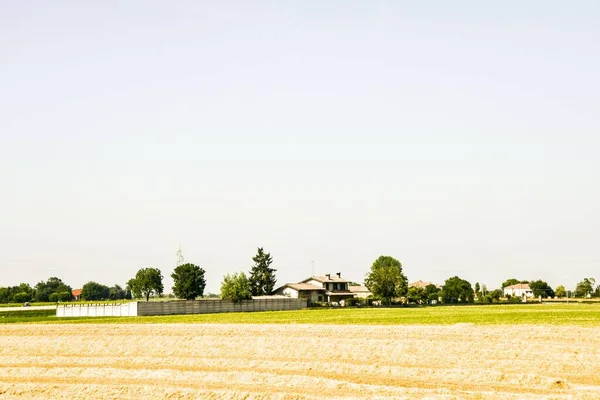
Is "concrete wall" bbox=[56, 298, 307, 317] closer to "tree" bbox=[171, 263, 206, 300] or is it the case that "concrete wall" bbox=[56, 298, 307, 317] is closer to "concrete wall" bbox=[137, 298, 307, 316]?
"concrete wall" bbox=[137, 298, 307, 316]

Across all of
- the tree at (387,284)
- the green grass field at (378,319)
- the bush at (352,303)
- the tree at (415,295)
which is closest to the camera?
the green grass field at (378,319)

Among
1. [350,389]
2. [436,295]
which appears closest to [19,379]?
[350,389]

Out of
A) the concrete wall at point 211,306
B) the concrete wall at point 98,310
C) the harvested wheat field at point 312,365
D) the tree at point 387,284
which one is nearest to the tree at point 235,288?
the concrete wall at point 211,306

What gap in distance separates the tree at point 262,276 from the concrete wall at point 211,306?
38.6m

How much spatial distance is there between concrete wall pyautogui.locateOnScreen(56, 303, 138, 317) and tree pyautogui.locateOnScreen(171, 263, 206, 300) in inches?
2580

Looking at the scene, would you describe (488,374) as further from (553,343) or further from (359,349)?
(553,343)

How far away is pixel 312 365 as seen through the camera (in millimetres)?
30500

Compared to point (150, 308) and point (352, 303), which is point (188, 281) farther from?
point (150, 308)

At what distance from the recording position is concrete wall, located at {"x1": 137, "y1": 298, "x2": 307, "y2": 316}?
9188cm

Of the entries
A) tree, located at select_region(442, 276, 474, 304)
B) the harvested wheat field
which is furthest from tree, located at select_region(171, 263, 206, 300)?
the harvested wheat field

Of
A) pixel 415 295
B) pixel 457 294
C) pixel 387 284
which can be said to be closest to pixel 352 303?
A: pixel 387 284

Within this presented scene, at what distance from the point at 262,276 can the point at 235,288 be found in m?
51.7

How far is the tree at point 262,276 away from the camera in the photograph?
165 m

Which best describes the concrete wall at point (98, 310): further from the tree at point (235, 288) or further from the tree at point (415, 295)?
the tree at point (415, 295)
